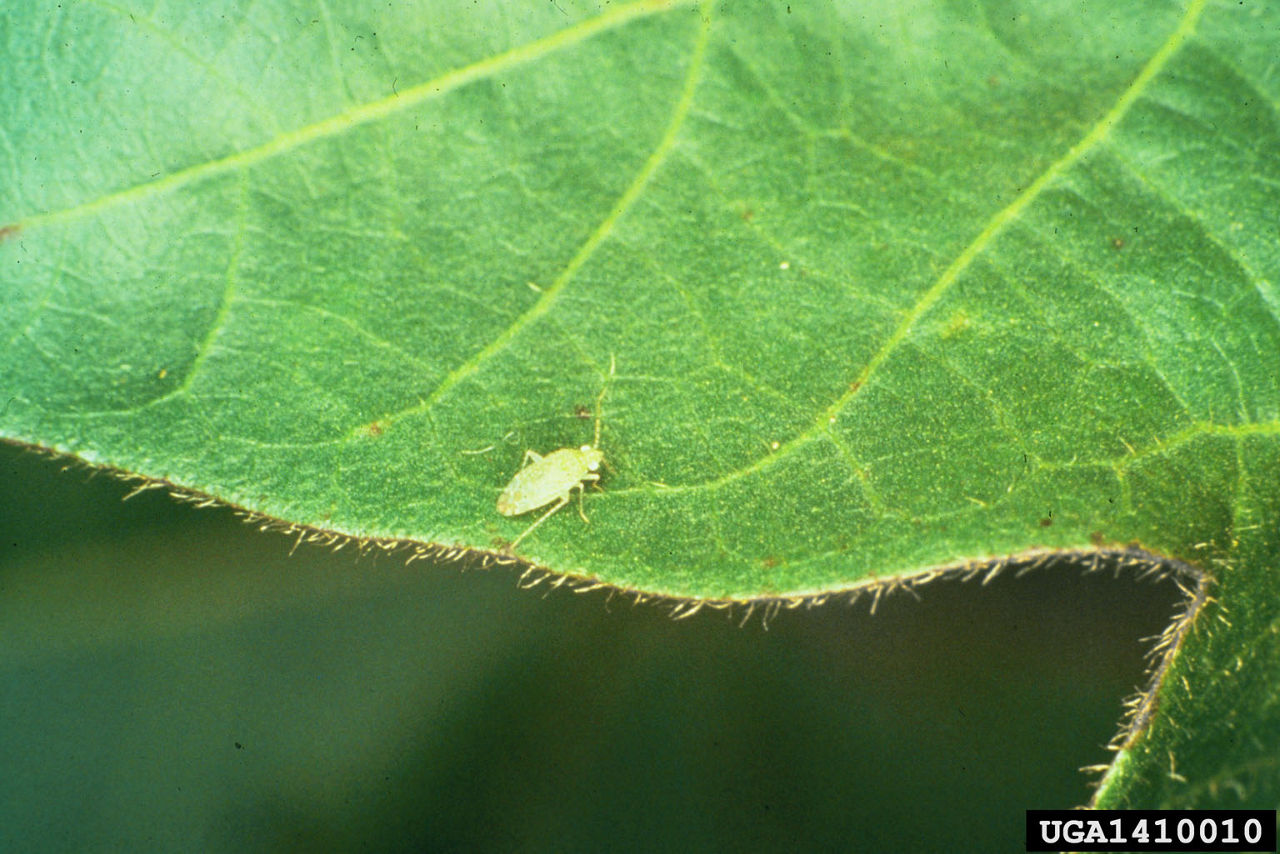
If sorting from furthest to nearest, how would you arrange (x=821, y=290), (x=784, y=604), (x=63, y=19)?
(x=784, y=604)
(x=821, y=290)
(x=63, y=19)

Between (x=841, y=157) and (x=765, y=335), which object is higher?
(x=841, y=157)

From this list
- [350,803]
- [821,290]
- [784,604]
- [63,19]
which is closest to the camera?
[63,19]

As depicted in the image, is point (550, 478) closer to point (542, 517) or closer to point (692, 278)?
point (542, 517)

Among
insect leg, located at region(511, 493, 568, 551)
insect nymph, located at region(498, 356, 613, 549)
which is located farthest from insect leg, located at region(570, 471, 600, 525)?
insect leg, located at region(511, 493, 568, 551)

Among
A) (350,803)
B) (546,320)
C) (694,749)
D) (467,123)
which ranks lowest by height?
(350,803)

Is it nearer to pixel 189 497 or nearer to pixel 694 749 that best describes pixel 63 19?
pixel 189 497

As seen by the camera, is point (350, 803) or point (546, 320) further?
point (350, 803)

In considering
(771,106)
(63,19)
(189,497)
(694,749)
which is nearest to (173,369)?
(189,497)

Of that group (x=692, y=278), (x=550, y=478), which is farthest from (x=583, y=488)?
(x=692, y=278)
